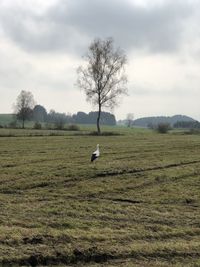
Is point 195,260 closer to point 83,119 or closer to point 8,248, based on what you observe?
point 8,248

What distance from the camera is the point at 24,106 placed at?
11694 centimetres

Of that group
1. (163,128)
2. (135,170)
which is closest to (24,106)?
(163,128)

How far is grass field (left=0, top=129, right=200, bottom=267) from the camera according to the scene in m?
9.00

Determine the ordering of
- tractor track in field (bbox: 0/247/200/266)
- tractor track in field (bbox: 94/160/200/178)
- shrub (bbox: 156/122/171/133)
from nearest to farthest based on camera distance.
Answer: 1. tractor track in field (bbox: 0/247/200/266)
2. tractor track in field (bbox: 94/160/200/178)
3. shrub (bbox: 156/122/171/133)

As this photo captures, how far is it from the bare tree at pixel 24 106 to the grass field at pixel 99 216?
91.3 meters

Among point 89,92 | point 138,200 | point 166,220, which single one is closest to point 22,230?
point 166,220

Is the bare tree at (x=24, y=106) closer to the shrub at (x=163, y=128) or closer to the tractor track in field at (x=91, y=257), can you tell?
the shrub at (x=163, y=128)

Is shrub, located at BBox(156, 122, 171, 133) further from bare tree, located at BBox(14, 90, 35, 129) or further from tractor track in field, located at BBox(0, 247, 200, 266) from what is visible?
tractor track in field, located at BBox(0, 247, 200, 266)

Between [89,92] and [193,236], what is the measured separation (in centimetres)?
6707

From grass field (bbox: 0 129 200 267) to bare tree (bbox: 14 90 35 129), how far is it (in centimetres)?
9130

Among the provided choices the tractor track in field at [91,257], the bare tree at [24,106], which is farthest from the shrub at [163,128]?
the tractor track in field at [91,257]

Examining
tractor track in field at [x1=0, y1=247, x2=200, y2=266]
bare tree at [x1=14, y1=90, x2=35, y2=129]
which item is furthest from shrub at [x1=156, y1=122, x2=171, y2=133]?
tractor track in field at [x1=0, y1=247, x2=200, y2=266]

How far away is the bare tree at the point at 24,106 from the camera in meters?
112

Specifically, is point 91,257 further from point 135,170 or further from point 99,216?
point 135,170
